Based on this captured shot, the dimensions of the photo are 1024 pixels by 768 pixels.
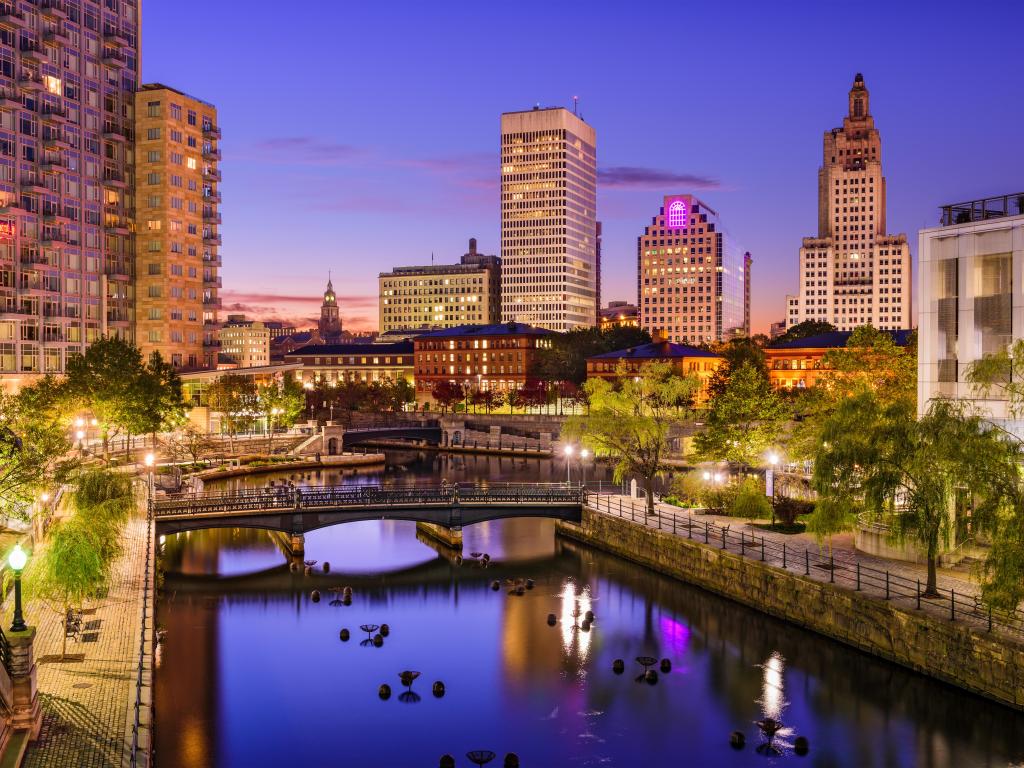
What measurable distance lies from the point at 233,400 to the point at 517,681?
83252 millimetres

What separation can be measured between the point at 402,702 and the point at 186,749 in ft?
27.0

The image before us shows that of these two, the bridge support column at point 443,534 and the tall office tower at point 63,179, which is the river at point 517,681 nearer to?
the bridge support column at point 443,534

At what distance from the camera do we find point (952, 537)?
1483 inches

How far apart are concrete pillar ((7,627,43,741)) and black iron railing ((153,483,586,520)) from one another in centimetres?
3516

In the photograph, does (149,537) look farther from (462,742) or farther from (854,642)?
(854,642)

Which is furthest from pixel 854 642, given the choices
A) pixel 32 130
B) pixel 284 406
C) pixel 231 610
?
→ pixel 32 130

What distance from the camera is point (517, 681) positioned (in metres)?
40.7

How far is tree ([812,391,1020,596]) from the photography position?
34.7m

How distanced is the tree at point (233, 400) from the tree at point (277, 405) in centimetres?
114

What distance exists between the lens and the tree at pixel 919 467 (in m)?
34.7

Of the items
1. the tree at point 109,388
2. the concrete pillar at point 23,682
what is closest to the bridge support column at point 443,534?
the tree at point 109,388

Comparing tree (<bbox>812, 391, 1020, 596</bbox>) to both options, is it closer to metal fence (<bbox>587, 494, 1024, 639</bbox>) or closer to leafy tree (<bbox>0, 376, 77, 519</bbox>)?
metal fence (<bbox>587, 494, 1024, 639</bbox>)

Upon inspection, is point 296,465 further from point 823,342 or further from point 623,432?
point 823,342

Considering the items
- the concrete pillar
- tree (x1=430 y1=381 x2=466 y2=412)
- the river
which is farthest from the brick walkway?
tree (x1=430 y1=381 x2=466 y2=412)
